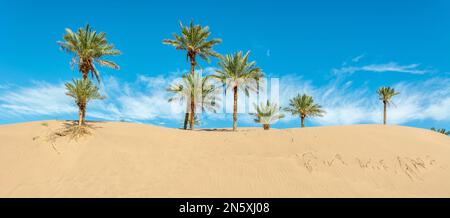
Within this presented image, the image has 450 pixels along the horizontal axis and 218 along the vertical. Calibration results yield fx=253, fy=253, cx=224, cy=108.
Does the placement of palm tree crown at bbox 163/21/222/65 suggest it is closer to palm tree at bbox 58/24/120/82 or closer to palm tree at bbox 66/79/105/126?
palm tree at bbox 58/24/120/82

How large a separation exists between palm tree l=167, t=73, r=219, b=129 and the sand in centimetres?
1306

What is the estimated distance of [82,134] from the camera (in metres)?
12.5

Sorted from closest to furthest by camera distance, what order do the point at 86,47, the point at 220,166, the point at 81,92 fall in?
the point at 220,166, the point at 81,92, the point at 86,47

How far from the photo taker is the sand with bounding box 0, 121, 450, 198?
29.2 feet

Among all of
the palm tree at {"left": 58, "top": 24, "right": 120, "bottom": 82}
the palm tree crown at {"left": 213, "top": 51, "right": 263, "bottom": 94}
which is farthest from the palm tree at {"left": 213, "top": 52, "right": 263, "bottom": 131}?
the palm tree at {"left": 58, "top": 24, "right": 120, "bottom": 82}

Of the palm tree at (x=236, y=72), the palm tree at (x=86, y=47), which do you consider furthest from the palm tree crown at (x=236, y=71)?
the palm tree at (x=86, y=47)

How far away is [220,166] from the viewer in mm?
10641

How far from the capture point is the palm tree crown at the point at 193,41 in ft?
89.5

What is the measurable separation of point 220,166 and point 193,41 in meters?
19.5

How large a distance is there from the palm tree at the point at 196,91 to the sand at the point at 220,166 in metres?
13.1

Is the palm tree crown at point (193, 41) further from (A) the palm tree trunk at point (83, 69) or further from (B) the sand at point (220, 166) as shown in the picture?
(B) the sand at point (220, 166)

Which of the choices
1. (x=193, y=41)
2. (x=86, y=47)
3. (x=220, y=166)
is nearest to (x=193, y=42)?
(x=193, y=41)

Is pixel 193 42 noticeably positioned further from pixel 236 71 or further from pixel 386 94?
pixel 386 94
